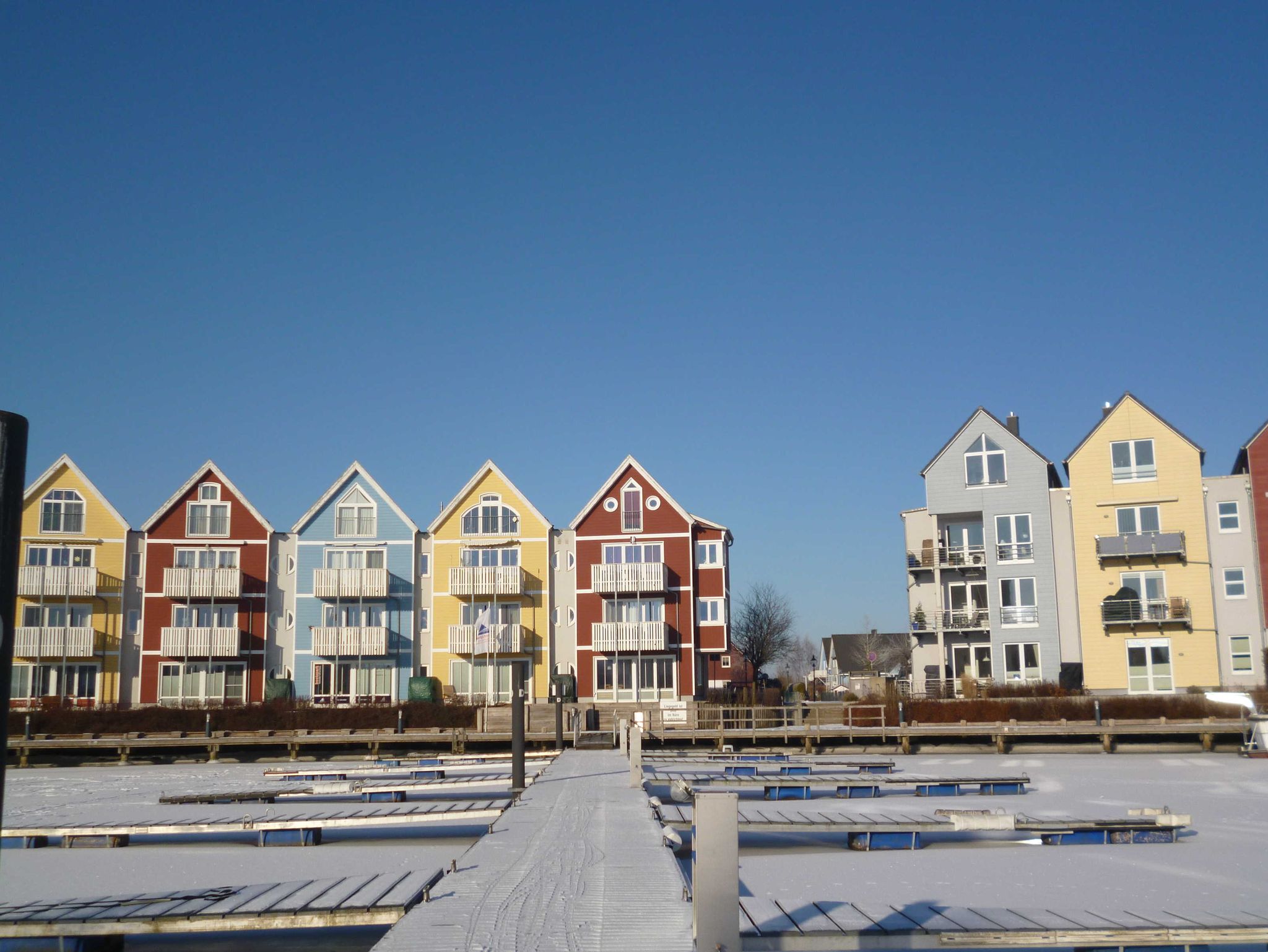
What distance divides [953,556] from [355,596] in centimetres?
2552

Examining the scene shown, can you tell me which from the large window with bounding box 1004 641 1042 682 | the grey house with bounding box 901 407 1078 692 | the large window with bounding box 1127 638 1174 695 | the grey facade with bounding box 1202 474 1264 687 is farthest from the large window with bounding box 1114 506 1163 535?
the large window with bounding box 1004 641 1042 682

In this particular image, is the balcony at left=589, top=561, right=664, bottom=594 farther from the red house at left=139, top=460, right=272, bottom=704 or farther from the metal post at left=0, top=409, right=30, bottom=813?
the metal post at left=0, top=409, right=30, bottom=813

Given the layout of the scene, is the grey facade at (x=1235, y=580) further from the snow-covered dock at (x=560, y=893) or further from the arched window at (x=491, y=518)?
the snow-covered dock at (x=560, y=893)

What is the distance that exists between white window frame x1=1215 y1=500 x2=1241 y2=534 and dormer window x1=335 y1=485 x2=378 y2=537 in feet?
114

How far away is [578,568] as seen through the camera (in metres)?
47.6

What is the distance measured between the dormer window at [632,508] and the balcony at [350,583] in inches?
411

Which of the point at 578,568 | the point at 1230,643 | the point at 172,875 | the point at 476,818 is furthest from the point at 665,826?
A: the point at 1230,643

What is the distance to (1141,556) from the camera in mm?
43844

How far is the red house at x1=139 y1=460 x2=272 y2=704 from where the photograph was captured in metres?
46.0

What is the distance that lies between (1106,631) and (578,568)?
854 inches

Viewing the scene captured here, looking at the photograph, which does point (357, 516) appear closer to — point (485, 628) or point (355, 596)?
point (355, 596)

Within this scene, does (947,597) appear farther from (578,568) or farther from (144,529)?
(144,529)

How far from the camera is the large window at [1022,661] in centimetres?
4506

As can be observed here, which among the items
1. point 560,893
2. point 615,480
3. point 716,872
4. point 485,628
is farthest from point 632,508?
point 716,872
